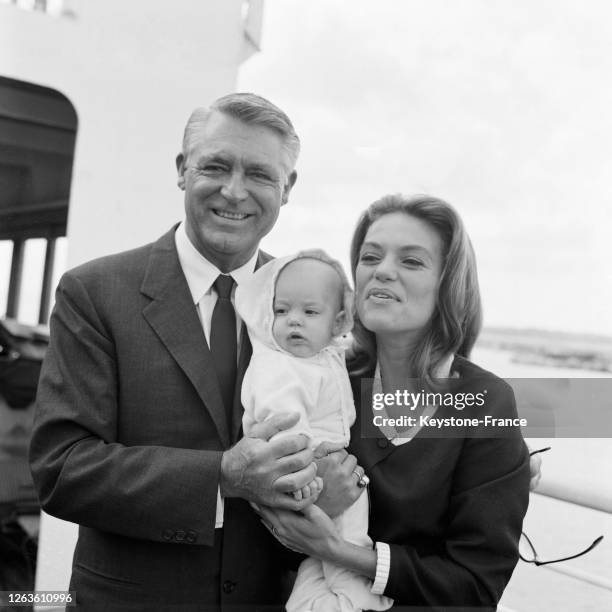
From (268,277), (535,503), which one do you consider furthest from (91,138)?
(535,503)

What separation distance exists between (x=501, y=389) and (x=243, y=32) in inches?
49.2

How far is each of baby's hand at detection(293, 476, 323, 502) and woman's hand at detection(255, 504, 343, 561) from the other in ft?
0.09

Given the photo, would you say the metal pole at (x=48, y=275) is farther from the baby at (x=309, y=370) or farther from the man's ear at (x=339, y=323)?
the man's ear at (x=339, y=323)

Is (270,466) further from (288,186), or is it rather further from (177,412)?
(288,186)

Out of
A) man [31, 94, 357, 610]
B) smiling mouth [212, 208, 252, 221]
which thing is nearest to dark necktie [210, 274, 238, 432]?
man [31, 94, 357, 610]

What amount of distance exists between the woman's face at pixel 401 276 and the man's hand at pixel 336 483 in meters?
0.26

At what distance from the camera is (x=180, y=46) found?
6.00 ft

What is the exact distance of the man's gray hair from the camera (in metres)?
1.29

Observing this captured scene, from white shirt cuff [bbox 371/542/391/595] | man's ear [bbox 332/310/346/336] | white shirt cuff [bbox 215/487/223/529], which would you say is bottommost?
white shirt cuff [bbox 371/542/391/595]

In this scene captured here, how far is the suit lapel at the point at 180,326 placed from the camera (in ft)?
3.90

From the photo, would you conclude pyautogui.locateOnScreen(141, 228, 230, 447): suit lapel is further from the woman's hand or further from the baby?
the woman's hand

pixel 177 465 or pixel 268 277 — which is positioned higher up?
pixel 268 277

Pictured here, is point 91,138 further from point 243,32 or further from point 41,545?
point 41,545

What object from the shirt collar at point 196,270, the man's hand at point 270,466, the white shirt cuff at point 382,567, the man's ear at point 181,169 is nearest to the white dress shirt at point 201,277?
the shirt collar at point 196,270
